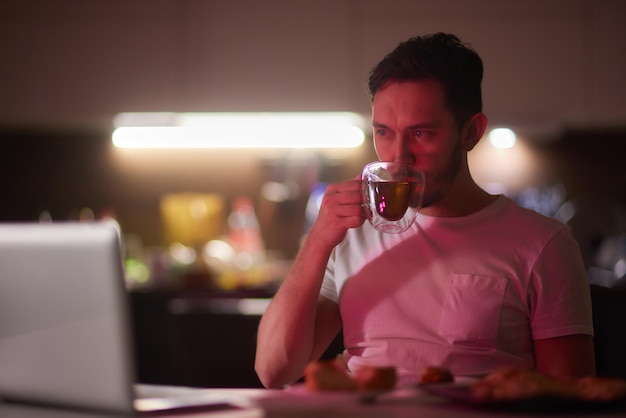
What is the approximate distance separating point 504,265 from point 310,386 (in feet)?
1.88

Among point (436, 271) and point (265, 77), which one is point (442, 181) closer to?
point (436, 271)

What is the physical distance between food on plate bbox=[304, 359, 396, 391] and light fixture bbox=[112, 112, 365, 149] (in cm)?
239

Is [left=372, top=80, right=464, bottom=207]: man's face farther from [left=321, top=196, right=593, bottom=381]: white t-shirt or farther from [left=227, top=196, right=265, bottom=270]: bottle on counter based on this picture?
[left=227, top=196, right=265, bottom=270]: bottle on counter

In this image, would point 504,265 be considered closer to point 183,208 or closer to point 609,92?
point 609,92

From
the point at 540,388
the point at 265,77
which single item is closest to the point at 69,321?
the point at 540,388

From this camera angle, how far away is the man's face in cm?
145

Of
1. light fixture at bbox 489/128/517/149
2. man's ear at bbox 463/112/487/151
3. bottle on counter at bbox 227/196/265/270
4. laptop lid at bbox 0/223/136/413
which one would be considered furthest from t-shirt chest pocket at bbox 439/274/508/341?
light fixture at bbox 489/128/517/149

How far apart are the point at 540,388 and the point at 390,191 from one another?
44 centimetres

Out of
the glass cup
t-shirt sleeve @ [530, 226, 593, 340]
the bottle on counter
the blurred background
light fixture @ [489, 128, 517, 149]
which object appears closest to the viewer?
the glass cup

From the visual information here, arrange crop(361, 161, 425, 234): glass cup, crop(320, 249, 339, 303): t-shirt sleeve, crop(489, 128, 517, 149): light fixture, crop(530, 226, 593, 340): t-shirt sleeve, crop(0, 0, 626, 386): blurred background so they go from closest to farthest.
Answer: crop(361, 161, 425, 234): glass cup, crop(530, 226, 593, 340): t-shirt sleeve, crop(320, 249, 339, 303): t-shirt sleeve, crop(0, 0, 626, 386): blurred background, crop(489, 128, 517, 149): light fixture

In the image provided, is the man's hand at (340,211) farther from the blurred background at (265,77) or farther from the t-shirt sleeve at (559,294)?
the blurred background at (265,77)

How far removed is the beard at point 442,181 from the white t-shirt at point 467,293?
0.17 feet

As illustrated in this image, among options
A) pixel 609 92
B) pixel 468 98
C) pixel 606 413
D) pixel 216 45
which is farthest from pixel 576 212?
pixel 606 413

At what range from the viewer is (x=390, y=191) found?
128cm
